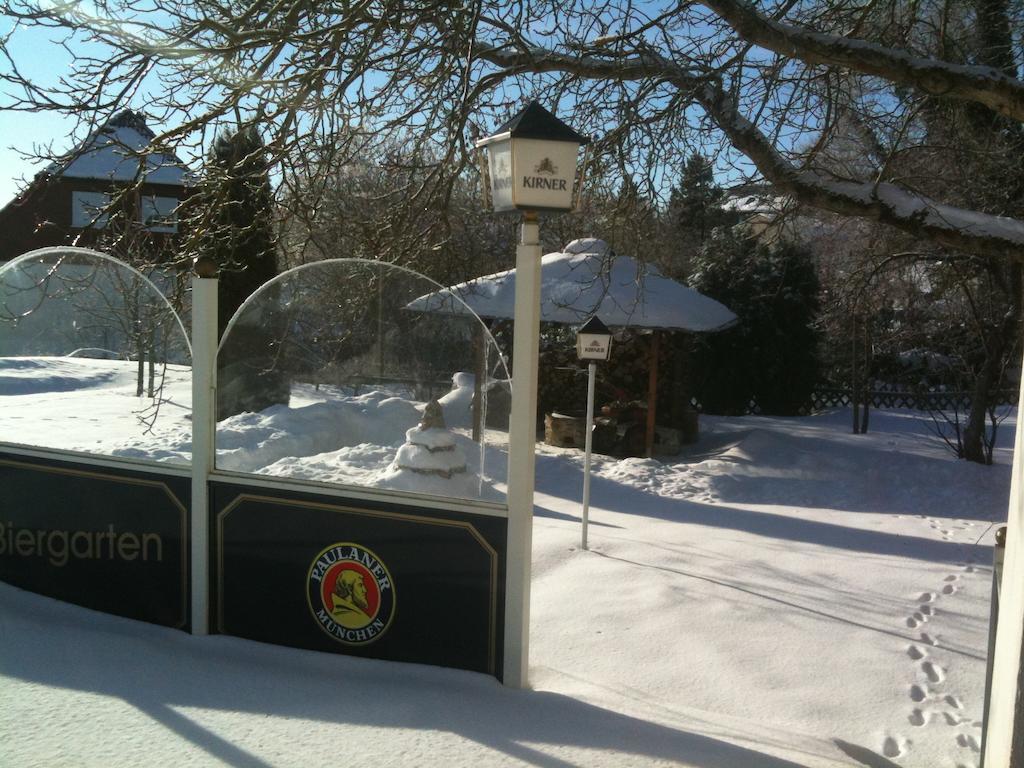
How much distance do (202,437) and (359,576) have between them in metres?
1.06

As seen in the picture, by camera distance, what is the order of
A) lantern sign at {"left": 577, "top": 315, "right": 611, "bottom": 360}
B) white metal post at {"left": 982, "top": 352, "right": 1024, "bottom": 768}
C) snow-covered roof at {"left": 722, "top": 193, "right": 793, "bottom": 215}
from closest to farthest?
white metal post at {"left": 982, "top": 352, "right": 1024, "bottom": 768} → snow-covered roof at {"left": 722, "top": 193, "right": 793, "bottom": 215} → lantern sign at {"left": 577, "top": 315, "right": 611, "bottom": 360}

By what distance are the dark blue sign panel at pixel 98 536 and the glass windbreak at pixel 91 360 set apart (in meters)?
0.16

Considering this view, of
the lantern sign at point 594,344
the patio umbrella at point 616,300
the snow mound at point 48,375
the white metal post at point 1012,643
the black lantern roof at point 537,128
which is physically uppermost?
the black lantern roof at point 537,128

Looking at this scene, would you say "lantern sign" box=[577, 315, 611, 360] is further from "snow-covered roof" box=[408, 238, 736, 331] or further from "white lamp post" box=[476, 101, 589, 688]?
"white lamp post" box=[476, 101, 589, 688]

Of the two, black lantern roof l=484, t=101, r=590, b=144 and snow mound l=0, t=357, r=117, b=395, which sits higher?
black lantern roof l=484, t=101, r=590, b=144

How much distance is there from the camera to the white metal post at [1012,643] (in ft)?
6.27

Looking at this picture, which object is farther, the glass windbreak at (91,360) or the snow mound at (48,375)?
the snow mound at (48,375)

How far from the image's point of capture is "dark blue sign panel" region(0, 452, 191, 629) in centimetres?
438

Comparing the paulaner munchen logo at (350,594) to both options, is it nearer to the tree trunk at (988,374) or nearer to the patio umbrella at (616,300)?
the patio umbrella at (616,300)

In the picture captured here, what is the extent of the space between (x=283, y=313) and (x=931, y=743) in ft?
12.3

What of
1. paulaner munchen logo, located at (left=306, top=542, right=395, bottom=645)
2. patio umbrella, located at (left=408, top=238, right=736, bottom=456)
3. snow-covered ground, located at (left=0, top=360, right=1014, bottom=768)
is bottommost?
snow-covered ground, located at (left=0, top=360, right=1014, bottom=768)

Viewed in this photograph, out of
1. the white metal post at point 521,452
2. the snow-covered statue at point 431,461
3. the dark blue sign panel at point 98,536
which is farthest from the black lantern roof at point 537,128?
the dark blue sign panel at point 98,536

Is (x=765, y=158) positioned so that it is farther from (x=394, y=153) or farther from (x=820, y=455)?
(x=820, y=455)

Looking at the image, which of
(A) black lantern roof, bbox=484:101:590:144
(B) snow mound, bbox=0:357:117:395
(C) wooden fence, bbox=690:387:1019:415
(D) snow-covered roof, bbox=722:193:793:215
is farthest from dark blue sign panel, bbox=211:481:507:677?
(C) wooden fence, bbox=690:387:1019:415
